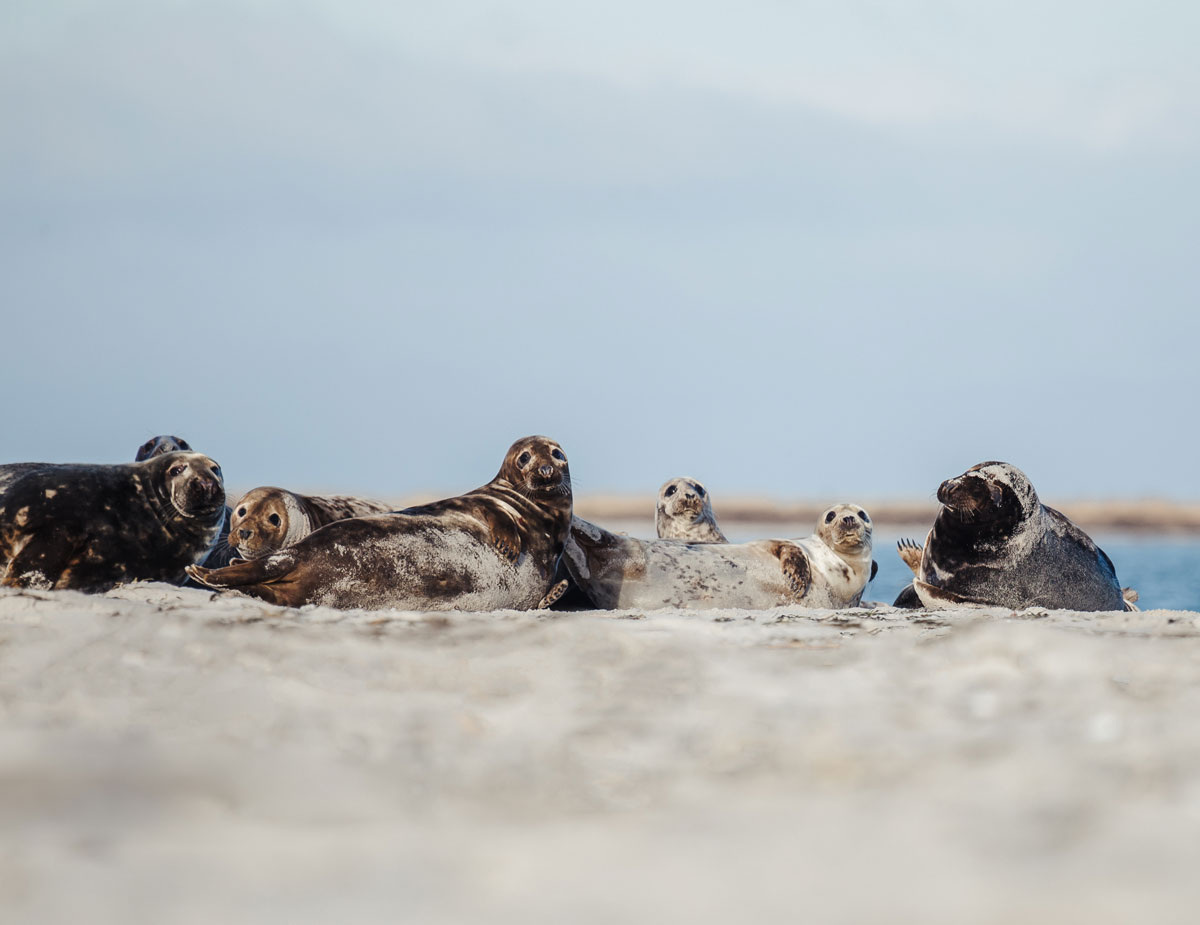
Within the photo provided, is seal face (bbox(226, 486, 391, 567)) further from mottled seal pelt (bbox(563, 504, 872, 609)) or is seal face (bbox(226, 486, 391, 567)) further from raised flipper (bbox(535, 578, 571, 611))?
mottled seal pelt (bbox(563, 504, 872, 609))

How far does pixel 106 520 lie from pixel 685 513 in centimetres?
407

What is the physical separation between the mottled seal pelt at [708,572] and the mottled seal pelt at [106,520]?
1.81 metres

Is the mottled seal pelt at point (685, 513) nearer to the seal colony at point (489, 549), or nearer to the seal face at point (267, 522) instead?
the seal colony at point (489, 549)

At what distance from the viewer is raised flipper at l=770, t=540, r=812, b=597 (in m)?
6.11

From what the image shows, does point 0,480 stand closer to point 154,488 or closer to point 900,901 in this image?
point 154,488

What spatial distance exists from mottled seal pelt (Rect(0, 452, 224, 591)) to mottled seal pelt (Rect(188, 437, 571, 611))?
0.53 meters

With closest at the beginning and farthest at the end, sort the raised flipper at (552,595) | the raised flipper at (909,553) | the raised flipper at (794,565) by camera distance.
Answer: the raised flipper at (552,595)
the raised flipper at (794,565)
the raised flipper at (909,553)

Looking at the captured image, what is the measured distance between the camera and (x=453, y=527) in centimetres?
492

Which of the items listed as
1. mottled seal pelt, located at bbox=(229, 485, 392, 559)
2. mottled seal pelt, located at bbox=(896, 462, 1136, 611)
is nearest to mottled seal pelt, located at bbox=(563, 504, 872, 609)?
mottled seal pelt, located at bbox=(896, 462, 1136, 611)

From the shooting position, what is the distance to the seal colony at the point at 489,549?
4.56 meters

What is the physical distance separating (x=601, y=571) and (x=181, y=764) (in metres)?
3.63

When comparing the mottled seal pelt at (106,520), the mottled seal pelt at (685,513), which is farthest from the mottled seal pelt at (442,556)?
the mottled seal pelt at (685,513)

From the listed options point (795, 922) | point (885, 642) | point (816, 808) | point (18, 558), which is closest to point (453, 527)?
point (18, 558)

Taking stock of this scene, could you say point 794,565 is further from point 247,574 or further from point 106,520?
point 106,520
